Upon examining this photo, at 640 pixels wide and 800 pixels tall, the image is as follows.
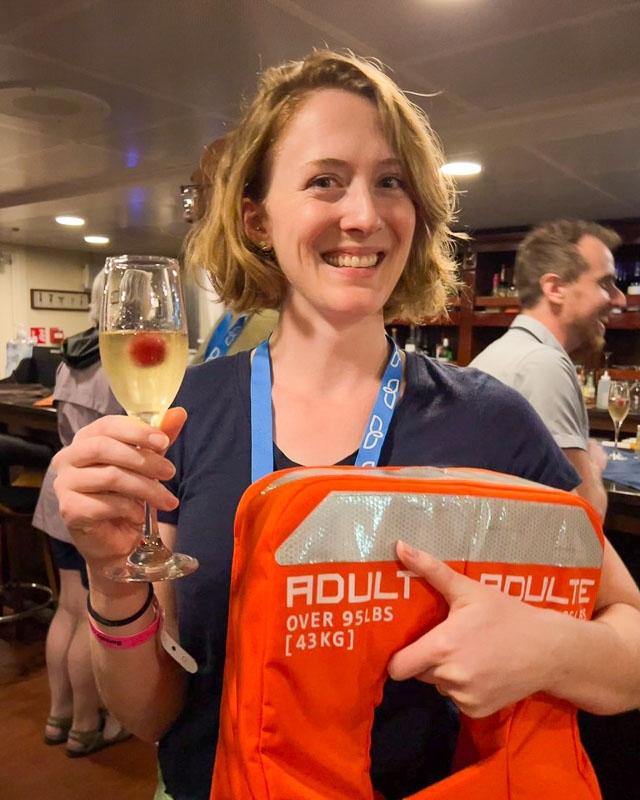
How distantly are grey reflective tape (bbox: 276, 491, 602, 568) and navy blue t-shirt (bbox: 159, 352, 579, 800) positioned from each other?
0.18 meters

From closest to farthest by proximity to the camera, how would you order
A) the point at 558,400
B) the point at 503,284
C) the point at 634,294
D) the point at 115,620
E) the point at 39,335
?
the point at 115,620 < the point at 558,400 < the point at 634,294 < the point at 503,284 < the point at 39,335

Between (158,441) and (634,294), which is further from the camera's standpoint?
(634,294)

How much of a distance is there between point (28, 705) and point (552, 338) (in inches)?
96.8

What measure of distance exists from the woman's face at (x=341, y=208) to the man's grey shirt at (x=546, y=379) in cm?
115

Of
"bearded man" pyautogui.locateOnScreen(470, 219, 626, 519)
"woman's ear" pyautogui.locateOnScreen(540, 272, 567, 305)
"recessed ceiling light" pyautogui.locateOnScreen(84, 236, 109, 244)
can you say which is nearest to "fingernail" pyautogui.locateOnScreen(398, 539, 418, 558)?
"bearded man" pyautogui.locateOnScreen(470, 219, 626, 519)

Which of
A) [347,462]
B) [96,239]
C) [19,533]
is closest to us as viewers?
[347,462]

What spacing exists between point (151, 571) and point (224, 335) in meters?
0.93

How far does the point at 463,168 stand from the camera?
3.97 m

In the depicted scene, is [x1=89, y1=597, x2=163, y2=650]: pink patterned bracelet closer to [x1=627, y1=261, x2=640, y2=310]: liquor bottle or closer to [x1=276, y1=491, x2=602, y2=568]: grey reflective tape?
[x1=276, y1=491, x2=602, y2=568]: grey reflective tape

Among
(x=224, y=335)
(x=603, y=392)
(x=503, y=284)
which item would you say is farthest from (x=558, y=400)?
(x=503, y=284)

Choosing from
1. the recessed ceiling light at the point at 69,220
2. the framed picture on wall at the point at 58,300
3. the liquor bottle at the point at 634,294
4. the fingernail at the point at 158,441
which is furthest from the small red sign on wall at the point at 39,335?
the fingernail at the point at 158,441

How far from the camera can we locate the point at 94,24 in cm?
232

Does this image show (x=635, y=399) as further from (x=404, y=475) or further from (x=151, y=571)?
(x=151, y=571)

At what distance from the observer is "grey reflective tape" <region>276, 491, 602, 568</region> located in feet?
2.06
